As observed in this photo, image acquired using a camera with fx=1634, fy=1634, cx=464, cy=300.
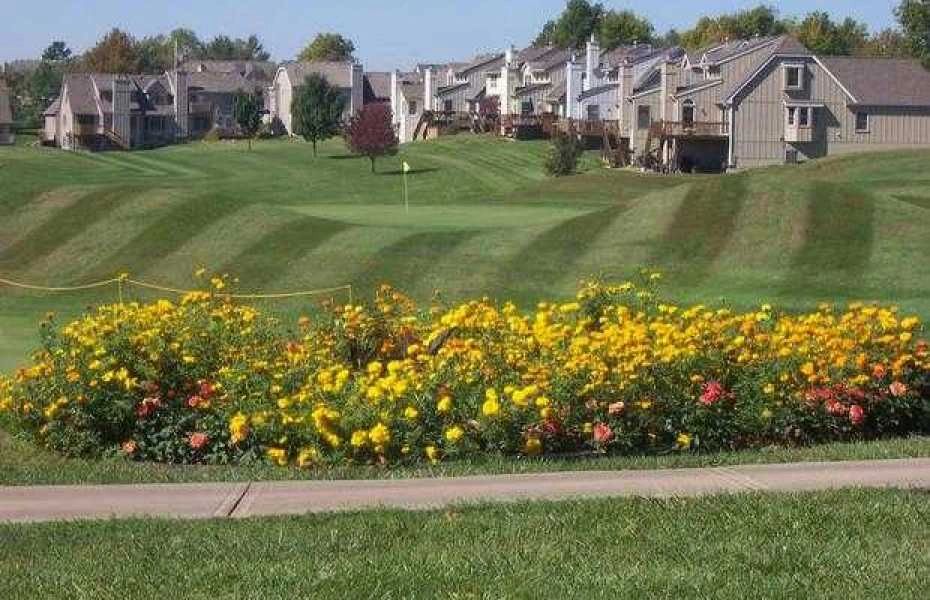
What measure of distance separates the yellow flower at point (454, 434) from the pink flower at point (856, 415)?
10.5 feet

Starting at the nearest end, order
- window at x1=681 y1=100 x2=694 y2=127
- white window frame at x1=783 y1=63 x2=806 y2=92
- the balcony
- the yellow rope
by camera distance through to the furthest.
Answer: the yellow rope → white window frame at x1=783 y1=63 x2=806 y2=92 → the balcony → window at x1=681 y1=100 x2=694 y2=127

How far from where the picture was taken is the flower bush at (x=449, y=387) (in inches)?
470

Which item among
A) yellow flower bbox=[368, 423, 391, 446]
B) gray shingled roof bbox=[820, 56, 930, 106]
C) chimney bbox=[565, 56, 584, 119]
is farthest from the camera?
chimney bbox=[565, 56, 584, 119]

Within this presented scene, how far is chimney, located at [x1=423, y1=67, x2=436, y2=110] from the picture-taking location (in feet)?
371

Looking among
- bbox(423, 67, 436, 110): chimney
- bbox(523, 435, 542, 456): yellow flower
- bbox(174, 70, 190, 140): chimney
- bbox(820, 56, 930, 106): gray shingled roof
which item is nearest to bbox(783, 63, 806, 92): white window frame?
bbox(820, 56, 930, 106): gray shingled roof

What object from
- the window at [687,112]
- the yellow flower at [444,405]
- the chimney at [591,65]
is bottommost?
the yellow flower at [444,405]

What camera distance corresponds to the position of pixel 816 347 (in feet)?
43.3

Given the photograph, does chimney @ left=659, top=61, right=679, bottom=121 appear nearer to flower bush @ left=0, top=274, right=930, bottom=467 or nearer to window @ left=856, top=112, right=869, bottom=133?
window @ left=856, top=112, right=869, bottom=133

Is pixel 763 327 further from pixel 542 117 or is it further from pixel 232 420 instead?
pixel 542 117

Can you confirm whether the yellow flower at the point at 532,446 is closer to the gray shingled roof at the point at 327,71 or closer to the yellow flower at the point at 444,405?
the yellow flower at the point at 444,405

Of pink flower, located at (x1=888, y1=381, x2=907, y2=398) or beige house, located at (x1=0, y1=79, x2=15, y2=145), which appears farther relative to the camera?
beige house, located at (x1=0, y1=79, x2=15, y2=145)

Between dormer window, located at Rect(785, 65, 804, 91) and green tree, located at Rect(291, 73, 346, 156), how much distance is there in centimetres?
2925

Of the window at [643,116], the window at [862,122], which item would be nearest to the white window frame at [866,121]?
the window at [862,122]

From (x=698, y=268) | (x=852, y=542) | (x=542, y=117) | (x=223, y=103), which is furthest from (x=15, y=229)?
(x=223, y=103)
